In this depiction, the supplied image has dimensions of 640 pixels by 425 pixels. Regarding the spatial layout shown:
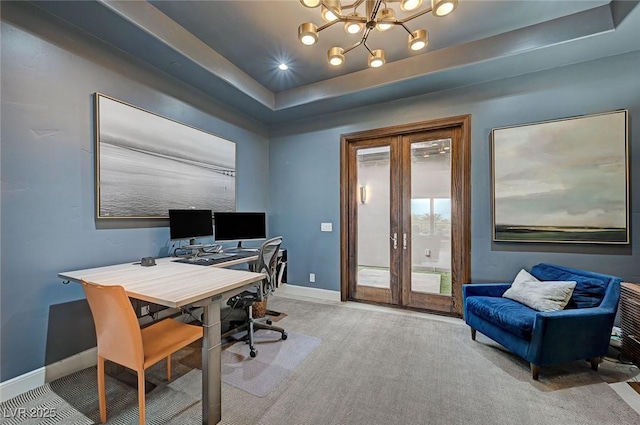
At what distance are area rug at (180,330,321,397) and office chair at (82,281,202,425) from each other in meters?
0.61

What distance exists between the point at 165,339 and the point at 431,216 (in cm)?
318

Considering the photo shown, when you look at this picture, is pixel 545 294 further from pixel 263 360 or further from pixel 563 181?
pixel 263 360

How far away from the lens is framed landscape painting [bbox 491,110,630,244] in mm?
2439

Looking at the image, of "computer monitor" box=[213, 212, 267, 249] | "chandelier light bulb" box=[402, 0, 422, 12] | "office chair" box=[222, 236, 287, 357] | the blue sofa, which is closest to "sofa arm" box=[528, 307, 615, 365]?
the blue sofa

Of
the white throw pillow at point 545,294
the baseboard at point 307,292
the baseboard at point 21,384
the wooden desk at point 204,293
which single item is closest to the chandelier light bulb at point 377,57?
the wooden desk at point 204,293

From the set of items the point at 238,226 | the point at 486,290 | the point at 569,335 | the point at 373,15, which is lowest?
the point at 569,335

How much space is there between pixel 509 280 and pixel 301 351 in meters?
2.48

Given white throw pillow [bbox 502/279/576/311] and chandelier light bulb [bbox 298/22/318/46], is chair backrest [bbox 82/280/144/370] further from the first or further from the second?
white throw pillow [bbox 502/279/576/311]

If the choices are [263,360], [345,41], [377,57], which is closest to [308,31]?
[377,57]

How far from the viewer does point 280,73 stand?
3.32 metres

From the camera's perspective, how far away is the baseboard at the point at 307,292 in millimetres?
3877

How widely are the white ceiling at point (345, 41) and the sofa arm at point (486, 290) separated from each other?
2.38m

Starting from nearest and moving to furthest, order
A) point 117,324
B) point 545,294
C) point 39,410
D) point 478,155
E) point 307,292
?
1. point 117,324
2. point 39,410
3. point 545,294
4. point 478,155
5. point 307,292

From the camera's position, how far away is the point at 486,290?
2.70 m
